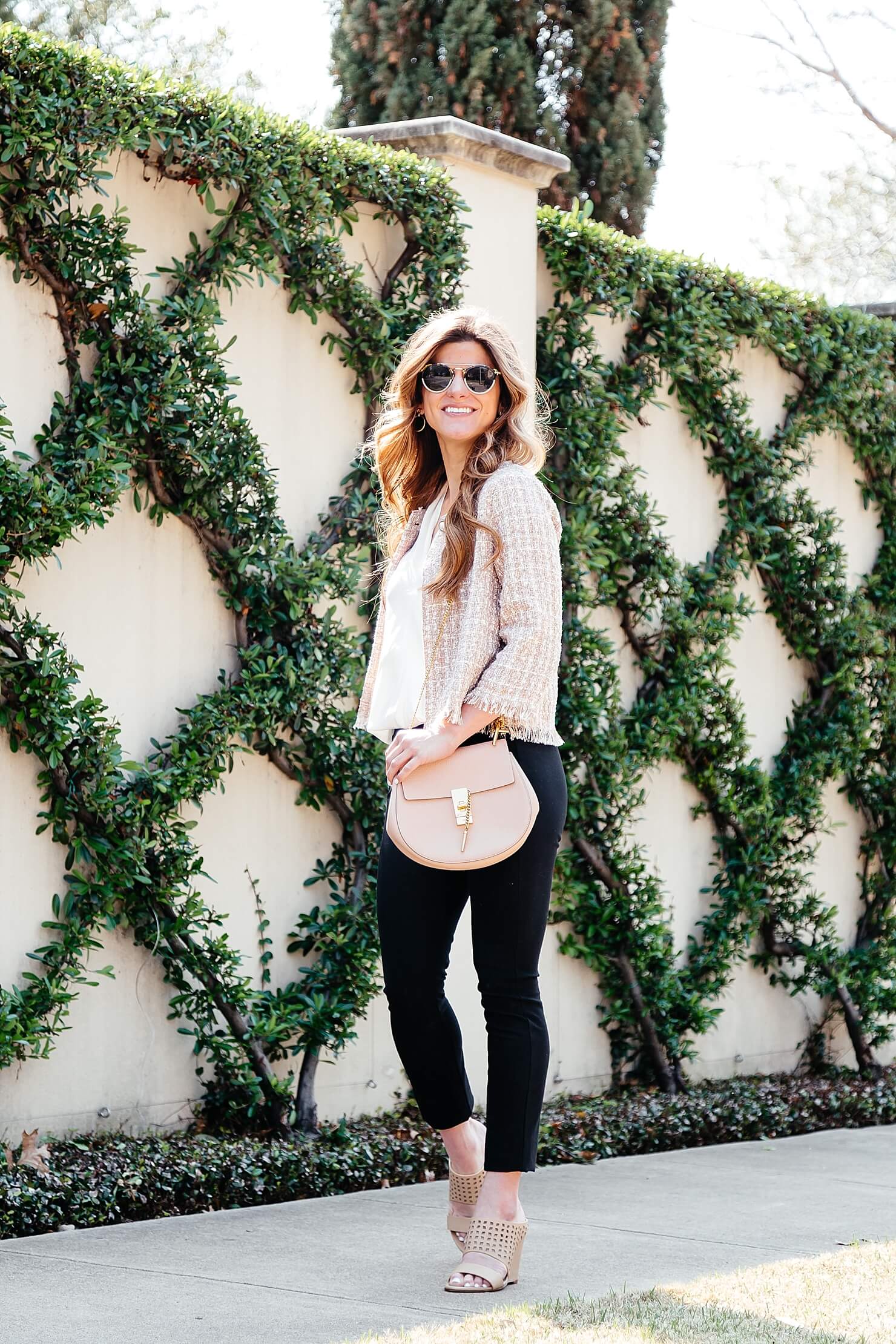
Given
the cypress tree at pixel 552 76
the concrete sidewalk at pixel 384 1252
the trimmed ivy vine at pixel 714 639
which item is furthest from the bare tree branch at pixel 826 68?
the concrete sidewalk at pixel 384 1252

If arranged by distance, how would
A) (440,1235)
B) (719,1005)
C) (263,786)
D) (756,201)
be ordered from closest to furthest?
(440,1235) → (263,786) → (719,1005) → (756,201)

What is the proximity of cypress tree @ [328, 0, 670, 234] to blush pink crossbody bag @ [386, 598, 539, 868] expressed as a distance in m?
7.09

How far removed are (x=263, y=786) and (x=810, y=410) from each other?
2853mm

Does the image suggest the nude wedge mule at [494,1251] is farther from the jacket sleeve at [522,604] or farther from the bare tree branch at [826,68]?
the bare tree branch at [826,68]

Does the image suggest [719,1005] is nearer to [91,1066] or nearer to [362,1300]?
[91,1066]

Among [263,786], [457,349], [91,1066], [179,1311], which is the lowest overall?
[179,1311]

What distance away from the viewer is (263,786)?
439cm

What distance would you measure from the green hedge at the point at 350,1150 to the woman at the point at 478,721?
798 mm

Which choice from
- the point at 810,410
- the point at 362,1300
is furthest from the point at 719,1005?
the point at 362,1300

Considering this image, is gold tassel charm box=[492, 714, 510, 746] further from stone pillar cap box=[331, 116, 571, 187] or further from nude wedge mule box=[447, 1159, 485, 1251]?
stone pillar cap box=[331, 116, 571, 187]

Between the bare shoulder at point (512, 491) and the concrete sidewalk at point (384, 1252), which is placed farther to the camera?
the bare shoulder at point (512, 491)

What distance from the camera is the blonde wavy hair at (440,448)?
3.20 m

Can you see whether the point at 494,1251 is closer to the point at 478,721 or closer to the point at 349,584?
the point at 478,721

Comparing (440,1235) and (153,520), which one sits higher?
(153,520)
